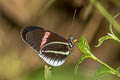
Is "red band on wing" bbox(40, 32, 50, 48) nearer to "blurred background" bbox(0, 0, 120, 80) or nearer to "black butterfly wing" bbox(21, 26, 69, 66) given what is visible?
"black butterfly wing" bbox(21, 26, 69, 66)

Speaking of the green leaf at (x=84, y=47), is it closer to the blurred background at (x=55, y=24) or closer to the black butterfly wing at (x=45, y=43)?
the black butterfly wing at (x=45, y=43)

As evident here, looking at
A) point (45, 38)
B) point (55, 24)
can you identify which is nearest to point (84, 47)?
point (45, 38)

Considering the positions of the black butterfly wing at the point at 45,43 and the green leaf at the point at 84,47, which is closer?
the green leaf at the point at 84,47

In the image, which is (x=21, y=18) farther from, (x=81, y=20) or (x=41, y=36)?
(x=41, y=36)

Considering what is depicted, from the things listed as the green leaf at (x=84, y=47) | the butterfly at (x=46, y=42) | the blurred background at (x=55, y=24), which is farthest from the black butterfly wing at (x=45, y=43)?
the blurred background at (x=55, y=24)

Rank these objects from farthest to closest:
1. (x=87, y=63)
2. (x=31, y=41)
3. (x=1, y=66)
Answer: (x=87, y=63)
(x=1, y=66)
(x=31, y=41)

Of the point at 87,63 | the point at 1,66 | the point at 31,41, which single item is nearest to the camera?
the point at 31,41

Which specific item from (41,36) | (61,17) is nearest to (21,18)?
(61,17)

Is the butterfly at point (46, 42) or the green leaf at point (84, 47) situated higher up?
the butterfly at point (46, 42)
